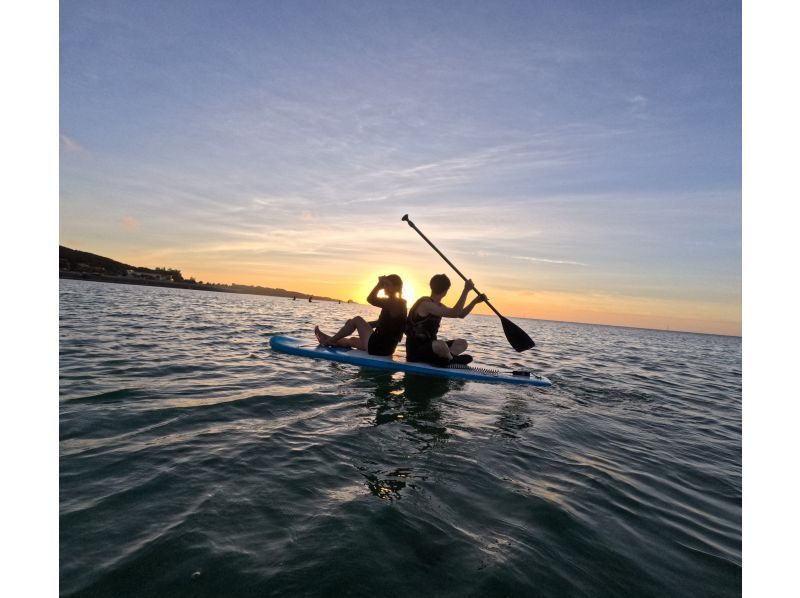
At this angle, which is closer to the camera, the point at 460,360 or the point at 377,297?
the point at 377,297

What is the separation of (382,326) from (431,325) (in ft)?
4.12

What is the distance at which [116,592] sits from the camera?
2.19 metres

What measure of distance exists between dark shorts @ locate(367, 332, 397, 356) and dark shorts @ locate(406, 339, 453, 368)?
0.52 metres

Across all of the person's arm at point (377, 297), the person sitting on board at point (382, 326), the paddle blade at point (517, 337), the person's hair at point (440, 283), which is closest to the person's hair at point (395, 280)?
the person sitting on board at point (382, 326)

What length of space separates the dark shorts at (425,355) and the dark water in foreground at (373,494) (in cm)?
206

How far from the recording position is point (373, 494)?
3.49m

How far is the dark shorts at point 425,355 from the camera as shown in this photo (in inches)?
368

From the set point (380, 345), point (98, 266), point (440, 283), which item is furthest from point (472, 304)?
point (98, 266)

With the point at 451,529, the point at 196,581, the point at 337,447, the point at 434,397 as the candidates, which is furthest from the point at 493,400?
the point at 196,581

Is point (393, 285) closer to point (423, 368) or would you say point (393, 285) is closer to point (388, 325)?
point (388, 325)

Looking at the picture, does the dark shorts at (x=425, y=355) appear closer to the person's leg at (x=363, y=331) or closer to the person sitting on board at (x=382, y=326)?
the person sitting on board at (x=382, y=326)

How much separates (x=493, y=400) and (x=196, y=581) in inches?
244

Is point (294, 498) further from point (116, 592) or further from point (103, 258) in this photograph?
point (103, 258)
